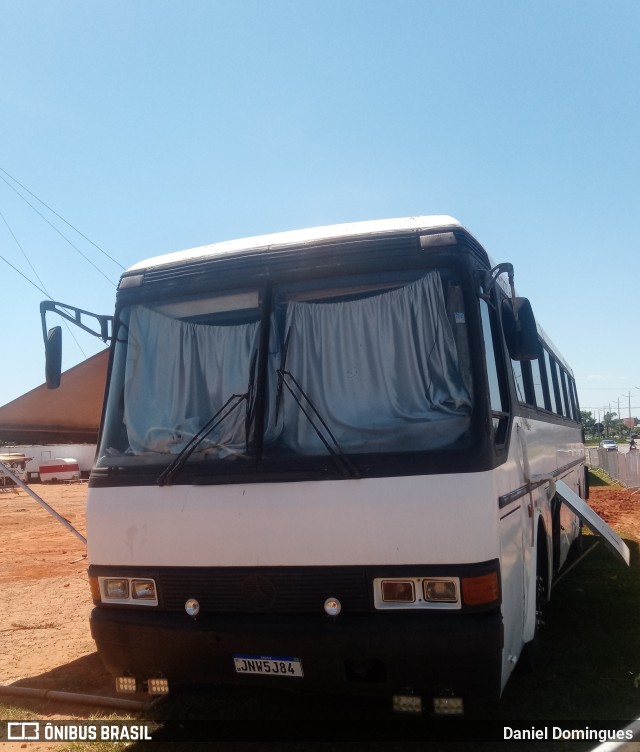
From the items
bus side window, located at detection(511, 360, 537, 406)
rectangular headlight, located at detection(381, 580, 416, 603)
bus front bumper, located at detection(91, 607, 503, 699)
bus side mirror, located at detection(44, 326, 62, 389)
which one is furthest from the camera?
bus side window, located at detection(511, 360, 537, 406)

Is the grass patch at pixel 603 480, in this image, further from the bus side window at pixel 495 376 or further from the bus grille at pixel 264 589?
the bus grille at pixel 264 589

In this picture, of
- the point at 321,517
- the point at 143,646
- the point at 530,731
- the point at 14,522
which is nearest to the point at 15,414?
the point at 143,646

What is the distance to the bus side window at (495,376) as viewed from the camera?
4508 mm

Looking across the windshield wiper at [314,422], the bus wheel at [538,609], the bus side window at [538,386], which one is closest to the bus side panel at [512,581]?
the bus wheel at [538,609]

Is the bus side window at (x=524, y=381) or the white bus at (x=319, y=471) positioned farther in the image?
the bus side window at (x=524, y=381)

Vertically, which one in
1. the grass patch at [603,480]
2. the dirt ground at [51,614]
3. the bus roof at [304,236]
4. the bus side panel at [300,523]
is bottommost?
the grass patch at [603,480]

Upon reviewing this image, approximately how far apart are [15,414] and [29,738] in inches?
167

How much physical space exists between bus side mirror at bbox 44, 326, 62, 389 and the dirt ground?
247 centimetres

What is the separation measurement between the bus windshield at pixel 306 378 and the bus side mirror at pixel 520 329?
0.54m

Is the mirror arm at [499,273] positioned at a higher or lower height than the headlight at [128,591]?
higher

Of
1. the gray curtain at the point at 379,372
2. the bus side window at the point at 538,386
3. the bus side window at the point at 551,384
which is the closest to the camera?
the gray curtain at the point at 379,372

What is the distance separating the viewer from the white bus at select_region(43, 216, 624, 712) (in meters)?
4.05

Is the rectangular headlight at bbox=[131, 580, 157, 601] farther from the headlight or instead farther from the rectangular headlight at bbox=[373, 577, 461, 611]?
the rectangular headlight at bbox=[373, 577, 461, 611]

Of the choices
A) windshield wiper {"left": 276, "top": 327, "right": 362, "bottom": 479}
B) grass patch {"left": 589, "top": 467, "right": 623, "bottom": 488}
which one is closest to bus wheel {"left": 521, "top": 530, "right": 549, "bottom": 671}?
windshield wiper {"left": 276, "top": 327, "right": 362, "bottom": 479}
